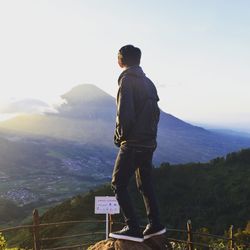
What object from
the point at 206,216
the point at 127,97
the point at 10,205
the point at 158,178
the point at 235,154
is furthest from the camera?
the point at 10,205

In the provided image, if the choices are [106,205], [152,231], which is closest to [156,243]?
[152,231]

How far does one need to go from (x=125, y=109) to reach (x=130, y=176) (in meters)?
1.16

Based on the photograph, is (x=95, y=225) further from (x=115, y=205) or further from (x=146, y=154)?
(x=146, y=154)

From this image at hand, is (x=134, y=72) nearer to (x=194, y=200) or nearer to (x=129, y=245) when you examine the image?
(x=129, y=245)

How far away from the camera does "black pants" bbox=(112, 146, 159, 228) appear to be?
→ 8.07m

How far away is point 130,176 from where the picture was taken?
26.8 ft

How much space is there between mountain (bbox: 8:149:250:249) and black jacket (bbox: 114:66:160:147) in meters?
38.7

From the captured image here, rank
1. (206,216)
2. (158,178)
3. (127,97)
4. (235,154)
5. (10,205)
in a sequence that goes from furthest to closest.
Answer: (10,205), (235,154), (158,178), (206,216), (127,97)

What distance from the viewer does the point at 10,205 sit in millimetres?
147125

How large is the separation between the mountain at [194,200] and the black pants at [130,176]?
38.1 m

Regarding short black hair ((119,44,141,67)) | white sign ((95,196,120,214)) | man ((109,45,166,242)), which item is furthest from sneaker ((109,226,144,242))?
white sign ((95,196,120,214))

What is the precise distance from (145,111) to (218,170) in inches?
2567

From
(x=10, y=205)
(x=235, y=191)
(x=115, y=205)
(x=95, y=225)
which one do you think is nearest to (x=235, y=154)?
(x=235, y=191)

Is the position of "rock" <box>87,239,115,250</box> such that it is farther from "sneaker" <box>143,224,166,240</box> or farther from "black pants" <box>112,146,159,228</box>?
"black pants" <box>112,146,159,228</box>
